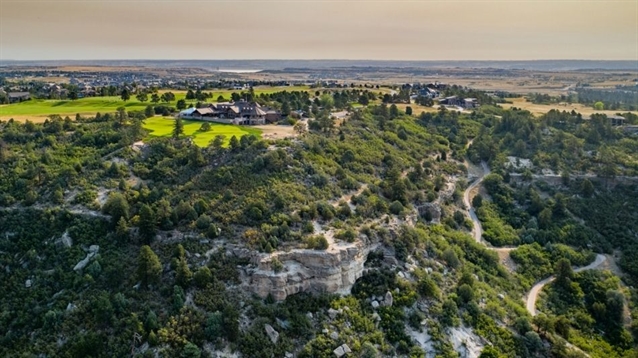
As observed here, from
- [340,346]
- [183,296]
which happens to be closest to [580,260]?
[340,346]

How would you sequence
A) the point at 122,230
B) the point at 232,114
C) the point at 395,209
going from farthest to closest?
the point at 232,114 < the point at 395,209 < the point at 122,230

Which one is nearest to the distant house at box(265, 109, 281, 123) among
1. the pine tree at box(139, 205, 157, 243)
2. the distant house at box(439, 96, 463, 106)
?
the pine tree at box(139, 205, 157, 243)

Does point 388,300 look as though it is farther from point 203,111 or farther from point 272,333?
point 203,111

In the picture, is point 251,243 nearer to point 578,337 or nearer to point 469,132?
point 578,337

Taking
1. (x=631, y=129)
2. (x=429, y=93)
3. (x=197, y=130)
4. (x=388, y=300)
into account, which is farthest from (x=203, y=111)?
(x=631, y=129)

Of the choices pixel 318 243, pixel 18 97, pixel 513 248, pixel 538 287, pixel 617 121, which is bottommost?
pixel 538 287

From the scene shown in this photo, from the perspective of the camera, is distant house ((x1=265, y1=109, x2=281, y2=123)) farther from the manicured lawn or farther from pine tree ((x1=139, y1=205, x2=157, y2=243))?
pine tree ((x1=139, y1=205, x2=157, y2=243))

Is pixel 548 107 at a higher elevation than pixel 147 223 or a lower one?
higher

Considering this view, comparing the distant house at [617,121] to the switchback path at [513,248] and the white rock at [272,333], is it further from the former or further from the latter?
the white rock at [272,333]
